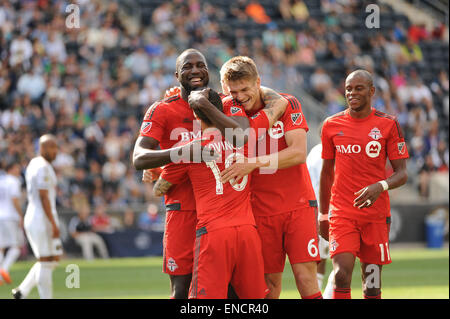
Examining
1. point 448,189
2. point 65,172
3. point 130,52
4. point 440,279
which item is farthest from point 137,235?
point 448,189

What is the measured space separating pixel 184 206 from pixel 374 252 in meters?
2.16

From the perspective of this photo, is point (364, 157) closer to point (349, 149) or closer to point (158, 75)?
point (349, 149)

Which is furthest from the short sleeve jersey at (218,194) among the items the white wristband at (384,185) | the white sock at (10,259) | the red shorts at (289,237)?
the white sock at (10,259)

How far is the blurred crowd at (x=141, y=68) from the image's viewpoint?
20.8 meters

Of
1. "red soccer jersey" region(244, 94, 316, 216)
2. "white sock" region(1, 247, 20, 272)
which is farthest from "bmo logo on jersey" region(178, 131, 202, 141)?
"white sock" region(1, 247, 20, 272)

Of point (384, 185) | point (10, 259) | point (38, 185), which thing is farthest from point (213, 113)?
point (10, 259)

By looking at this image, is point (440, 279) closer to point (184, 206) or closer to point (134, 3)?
point (184, 206)

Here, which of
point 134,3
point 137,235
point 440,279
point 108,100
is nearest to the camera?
point 440,279

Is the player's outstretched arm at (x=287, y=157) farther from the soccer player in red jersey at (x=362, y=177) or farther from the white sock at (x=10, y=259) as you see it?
the white sock at (x=10, y=259)

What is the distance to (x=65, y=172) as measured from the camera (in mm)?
20469

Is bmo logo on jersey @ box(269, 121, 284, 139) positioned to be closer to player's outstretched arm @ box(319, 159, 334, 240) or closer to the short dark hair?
the short dark hair

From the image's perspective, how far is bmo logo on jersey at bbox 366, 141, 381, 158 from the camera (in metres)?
7.72

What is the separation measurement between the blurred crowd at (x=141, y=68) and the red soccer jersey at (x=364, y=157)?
12.6 m

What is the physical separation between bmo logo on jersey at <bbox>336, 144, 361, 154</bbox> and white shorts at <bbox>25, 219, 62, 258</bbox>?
442 centimetres
